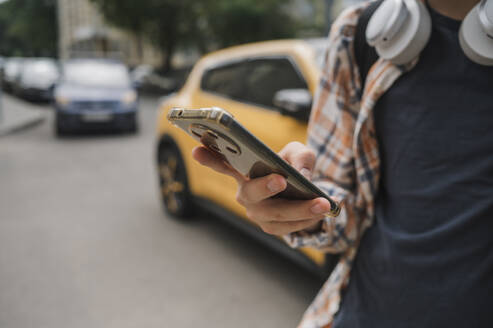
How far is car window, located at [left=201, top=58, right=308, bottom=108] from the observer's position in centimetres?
291

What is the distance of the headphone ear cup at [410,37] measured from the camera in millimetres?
900

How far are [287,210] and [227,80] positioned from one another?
2855 mm

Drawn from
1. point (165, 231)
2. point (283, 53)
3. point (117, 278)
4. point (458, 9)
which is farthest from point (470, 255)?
point (165, 231)

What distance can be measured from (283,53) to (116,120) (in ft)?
24.1

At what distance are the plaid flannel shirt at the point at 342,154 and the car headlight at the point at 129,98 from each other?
913 centimetres

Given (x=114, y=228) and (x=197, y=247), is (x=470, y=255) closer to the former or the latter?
(x=197, y=247)

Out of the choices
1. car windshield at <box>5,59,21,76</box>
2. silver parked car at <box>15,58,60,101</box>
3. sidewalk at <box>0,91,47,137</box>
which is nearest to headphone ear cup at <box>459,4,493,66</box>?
sidewalk at <box>0,91,47,137</box>

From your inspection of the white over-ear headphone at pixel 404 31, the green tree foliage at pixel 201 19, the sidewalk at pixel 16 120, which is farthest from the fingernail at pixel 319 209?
the green tree foliage at pixel 201 19

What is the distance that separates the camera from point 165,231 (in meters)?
4.17

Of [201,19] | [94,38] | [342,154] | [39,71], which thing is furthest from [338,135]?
[94,38]

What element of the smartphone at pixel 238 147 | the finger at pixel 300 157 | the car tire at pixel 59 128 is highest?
the smartphone at pixel 238 147

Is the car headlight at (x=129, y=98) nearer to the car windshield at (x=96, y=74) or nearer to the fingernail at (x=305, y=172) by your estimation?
the car windshield at (x=96, y=74)

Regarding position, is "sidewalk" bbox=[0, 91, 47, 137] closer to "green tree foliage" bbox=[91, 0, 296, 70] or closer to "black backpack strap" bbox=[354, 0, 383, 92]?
"green tree foliage" bbox=[91, 0, 296, 70]

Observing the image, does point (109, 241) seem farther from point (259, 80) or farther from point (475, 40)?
point (475, 40)
